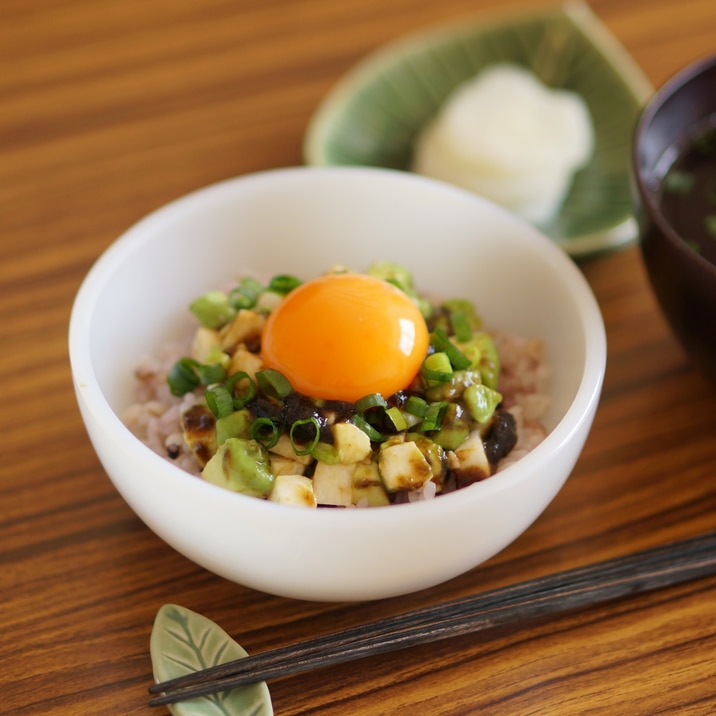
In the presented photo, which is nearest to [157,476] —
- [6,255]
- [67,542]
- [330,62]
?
[67,542]

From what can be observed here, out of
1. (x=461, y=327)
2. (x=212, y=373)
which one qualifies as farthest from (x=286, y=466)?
(x=461, y=327)

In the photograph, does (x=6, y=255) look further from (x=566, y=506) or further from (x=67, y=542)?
(x=566, y=506)

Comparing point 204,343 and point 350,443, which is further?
point 204,343

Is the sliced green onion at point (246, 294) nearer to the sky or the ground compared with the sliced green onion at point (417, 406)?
nearer to the sky

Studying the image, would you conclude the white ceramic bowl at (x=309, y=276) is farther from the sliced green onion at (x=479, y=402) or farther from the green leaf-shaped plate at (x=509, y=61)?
the green leaf-shaped plate at (x=509, y=61)

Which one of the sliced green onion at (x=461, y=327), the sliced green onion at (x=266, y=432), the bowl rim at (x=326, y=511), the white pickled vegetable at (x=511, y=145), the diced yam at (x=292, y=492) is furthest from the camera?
the white pickled vegetable at (x=511, y=145)

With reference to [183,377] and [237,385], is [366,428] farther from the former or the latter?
[183,377]

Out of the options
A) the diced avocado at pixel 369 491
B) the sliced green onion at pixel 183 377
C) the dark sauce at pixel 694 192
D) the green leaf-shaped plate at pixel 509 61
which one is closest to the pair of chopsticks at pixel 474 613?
Result: the diced avocado at pixel 369 491
